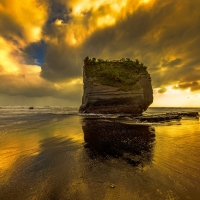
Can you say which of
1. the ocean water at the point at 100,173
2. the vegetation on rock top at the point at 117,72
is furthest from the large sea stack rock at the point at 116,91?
the ocean water at the point at 100,173

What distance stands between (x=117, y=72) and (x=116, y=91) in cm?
652

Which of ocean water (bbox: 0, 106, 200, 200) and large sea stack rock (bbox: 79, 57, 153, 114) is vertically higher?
large sea stack rock (bbox: 79, 57, 153, 114)

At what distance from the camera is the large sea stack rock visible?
3244 centimetres

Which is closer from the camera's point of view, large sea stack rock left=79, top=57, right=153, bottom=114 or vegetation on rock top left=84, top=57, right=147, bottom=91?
large sea stack rock left=79, top=57, right=153, bottom=114

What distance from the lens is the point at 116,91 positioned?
107 ft

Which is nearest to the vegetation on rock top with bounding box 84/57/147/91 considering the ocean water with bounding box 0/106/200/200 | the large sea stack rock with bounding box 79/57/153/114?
the large sea stack rock with bounding box 79/57/153/114

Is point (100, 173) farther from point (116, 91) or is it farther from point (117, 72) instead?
point (117, 72)

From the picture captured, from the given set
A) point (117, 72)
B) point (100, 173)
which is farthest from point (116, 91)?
point (100, 173)

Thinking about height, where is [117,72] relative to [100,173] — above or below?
above

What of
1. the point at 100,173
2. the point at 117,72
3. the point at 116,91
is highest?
the point at 117,72

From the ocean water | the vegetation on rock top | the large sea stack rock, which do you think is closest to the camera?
the ocean water

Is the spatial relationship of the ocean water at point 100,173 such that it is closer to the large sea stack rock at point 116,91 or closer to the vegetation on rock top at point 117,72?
the large sea stack rock at point 116,91

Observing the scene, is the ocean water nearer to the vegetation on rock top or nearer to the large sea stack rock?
the large sea stack rock

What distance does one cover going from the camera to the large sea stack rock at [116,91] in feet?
106
